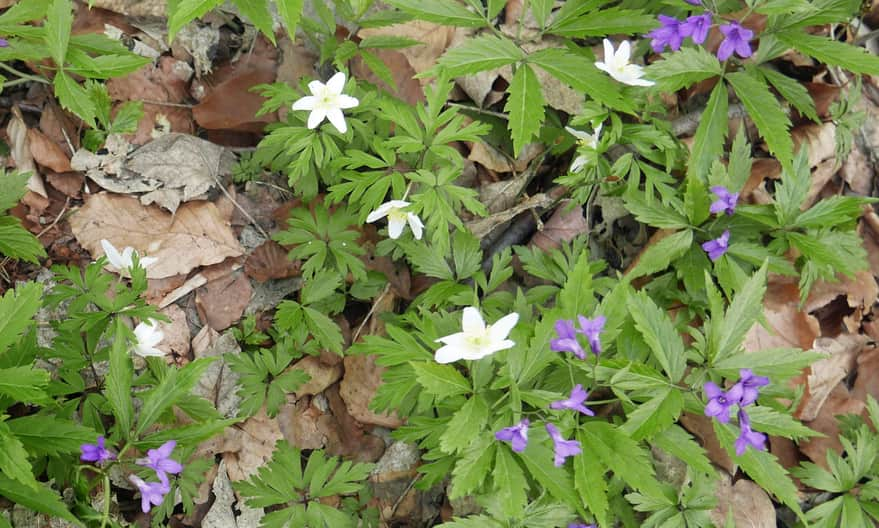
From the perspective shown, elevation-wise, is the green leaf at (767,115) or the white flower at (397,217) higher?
the green leaf at (767,115)

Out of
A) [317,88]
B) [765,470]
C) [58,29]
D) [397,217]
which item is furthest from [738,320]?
[58,29]

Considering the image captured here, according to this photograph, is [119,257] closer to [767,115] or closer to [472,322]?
[472,322]

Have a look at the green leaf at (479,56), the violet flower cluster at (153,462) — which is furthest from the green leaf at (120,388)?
the green leaf at (479,56)

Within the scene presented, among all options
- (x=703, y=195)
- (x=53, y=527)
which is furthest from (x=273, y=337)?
(x=703, y=195)

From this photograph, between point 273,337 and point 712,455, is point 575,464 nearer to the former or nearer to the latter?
point 712,455

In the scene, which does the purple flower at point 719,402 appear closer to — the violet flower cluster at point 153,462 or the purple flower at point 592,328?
the purple flower at point 592,328
